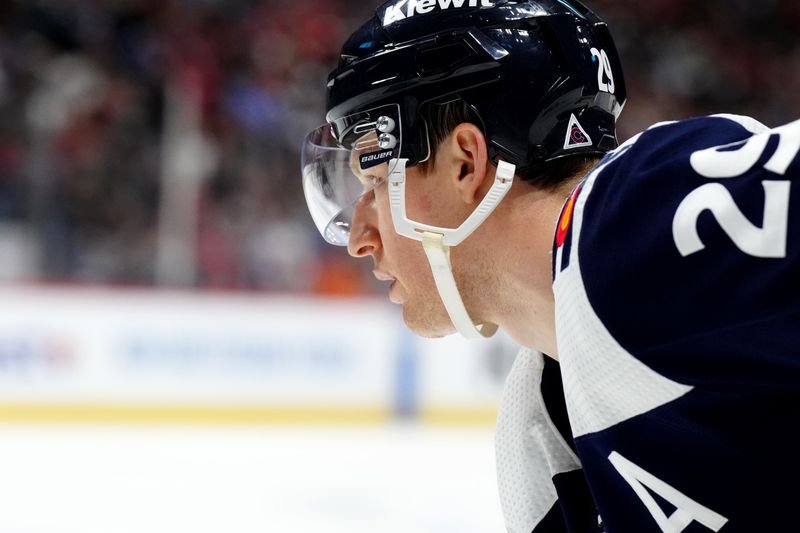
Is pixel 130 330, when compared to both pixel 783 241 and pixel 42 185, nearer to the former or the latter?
pixel 42 185

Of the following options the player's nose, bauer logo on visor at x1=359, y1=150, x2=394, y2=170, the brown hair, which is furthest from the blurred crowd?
the brown hair

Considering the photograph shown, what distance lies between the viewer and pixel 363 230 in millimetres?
1494

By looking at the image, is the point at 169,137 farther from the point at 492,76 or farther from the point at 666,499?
the point at 666,499

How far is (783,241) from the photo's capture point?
76 cm

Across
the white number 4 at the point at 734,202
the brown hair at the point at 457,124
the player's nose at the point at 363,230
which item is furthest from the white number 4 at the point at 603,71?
the white number 4 at the point at 734,202

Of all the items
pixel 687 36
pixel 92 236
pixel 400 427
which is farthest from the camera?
pixel 687 36

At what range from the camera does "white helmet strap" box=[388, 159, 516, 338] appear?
127 centimetres

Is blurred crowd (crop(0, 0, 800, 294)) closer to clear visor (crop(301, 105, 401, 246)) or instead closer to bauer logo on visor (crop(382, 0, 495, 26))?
clear visor (crop(301, 105, 401, 246))

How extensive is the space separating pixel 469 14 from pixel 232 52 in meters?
6.22

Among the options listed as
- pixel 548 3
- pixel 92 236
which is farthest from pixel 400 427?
pixel 548 3

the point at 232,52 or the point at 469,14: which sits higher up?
the point at 232,52

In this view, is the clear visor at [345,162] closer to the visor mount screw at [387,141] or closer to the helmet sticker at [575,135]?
the visor mount screw at [387,141]

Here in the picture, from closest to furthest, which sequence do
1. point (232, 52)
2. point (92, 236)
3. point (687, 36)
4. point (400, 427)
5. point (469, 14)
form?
point (469, 14) < point (92, 236) < point (400, 427) < point (232, 52) < point (687, 36)

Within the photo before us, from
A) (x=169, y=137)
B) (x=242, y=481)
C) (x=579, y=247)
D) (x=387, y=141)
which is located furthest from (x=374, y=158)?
(x=169, y=137)
